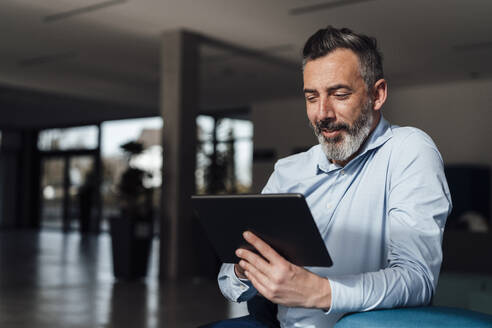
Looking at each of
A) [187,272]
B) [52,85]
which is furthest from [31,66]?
[187,272]

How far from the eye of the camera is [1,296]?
6137mm

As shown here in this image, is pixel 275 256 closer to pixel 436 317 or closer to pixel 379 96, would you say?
pixel 436 317

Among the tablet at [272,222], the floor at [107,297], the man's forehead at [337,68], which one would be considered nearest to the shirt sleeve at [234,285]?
the tablet at [272,222]

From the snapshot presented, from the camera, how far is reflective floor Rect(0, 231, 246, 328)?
5.07m

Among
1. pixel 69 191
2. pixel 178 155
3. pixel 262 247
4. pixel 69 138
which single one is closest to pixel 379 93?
pixel 262 247

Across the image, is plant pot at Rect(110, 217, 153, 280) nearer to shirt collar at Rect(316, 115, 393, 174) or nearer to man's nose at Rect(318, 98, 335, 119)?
shirt collar at Rect(316, 115, 393, 174)

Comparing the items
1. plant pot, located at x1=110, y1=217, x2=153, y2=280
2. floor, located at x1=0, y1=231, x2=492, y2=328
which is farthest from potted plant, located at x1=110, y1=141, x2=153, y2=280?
floor, located at x1=0, y1=231, x2=492, y2=328

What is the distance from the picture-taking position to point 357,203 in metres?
1.60

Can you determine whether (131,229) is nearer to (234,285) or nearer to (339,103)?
(234,285)

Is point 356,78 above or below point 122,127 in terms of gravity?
below

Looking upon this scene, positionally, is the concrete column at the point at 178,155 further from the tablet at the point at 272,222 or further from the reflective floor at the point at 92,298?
the tablet at the point at 272,222

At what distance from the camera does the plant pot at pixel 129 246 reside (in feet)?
25.4

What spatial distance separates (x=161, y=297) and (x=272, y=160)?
311 inches

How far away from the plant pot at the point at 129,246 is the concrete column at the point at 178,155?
25 cm
